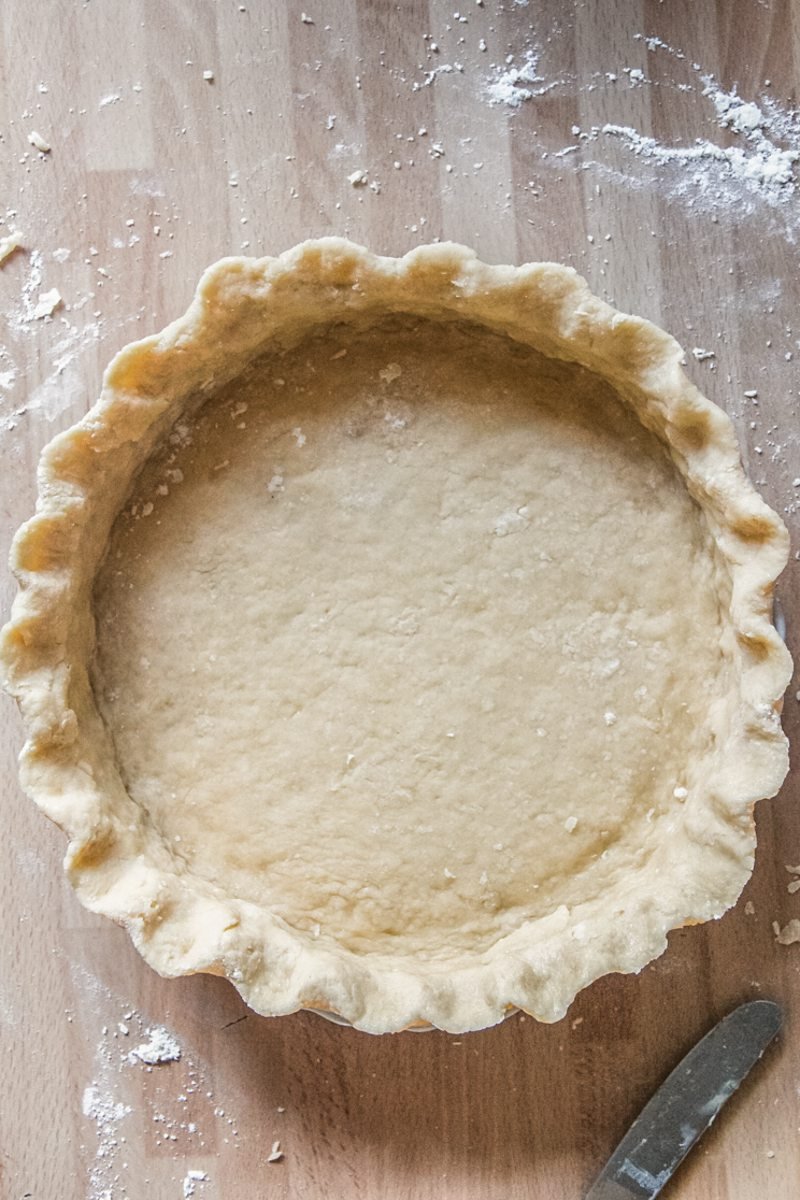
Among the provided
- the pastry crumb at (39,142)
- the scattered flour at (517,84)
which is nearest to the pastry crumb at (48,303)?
the pastry crumb at (39,142)

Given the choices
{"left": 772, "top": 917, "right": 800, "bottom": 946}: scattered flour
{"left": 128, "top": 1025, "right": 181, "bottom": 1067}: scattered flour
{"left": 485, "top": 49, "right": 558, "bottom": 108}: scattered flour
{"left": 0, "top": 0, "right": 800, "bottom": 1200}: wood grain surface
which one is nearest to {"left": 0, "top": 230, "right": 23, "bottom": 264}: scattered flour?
{"left": 0, "top": 0, "right": 800, "bottom": 1200}: wood grain surface

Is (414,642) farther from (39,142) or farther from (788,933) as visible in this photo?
(39,142)

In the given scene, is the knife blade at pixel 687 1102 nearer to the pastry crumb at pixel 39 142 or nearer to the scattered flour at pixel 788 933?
the scattered flour at pixel 788 933

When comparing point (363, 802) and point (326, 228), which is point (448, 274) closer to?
point (326, 228)

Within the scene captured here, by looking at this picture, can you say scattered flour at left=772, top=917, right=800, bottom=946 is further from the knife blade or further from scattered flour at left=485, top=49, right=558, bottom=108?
scattered flour at left=485, top=49, right=558, bottom=108

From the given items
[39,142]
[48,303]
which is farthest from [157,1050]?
[39,142]

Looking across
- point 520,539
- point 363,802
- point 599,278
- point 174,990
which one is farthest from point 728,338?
point 174,990
